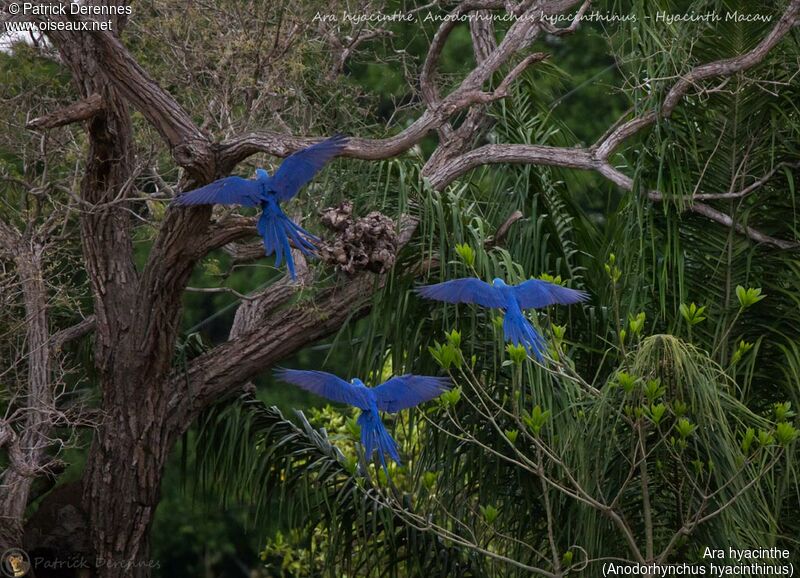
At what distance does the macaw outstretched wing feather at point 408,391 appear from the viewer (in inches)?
169

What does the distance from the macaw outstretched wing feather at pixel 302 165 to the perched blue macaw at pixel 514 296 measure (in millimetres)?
649

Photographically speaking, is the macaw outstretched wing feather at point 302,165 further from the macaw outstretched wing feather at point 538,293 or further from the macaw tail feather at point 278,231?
the macaw outstretched wing feather at point 538,293

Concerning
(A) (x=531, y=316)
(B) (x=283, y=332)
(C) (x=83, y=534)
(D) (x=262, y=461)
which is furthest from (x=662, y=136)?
(C) (x=83, y=534)

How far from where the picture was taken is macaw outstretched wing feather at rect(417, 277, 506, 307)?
4.12 meters

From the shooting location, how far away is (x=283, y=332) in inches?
226

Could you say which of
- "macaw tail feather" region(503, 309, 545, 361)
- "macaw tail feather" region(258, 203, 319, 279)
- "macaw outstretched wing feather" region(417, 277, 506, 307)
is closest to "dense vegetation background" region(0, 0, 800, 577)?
"macaw tail feather" region(503, 309, 545, 361)

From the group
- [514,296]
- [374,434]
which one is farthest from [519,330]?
[374,434]

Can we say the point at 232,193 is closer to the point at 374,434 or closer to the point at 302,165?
the point at 302,165

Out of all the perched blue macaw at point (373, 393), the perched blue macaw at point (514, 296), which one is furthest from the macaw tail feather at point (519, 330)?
the perched blue macaw at point (373, 393)

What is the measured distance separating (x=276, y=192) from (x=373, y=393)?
2.82ft

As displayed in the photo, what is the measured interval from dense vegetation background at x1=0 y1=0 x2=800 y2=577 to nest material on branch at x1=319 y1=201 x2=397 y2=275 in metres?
0.34

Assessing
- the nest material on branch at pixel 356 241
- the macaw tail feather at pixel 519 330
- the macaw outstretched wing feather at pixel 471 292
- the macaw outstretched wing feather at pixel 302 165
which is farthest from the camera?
the nest material on branch at pixel 356 241

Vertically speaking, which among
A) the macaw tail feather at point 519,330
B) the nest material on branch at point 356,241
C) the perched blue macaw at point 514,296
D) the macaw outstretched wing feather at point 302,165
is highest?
the macaw outstretched wing feather at point 302,165

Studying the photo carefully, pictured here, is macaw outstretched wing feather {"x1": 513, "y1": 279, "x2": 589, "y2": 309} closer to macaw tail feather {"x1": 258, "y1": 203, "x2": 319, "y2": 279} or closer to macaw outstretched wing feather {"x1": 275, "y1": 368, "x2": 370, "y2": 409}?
macaw outstretched wing feather {"x1": 275, "y1": 368, "x2": 370, "y2": 409}
